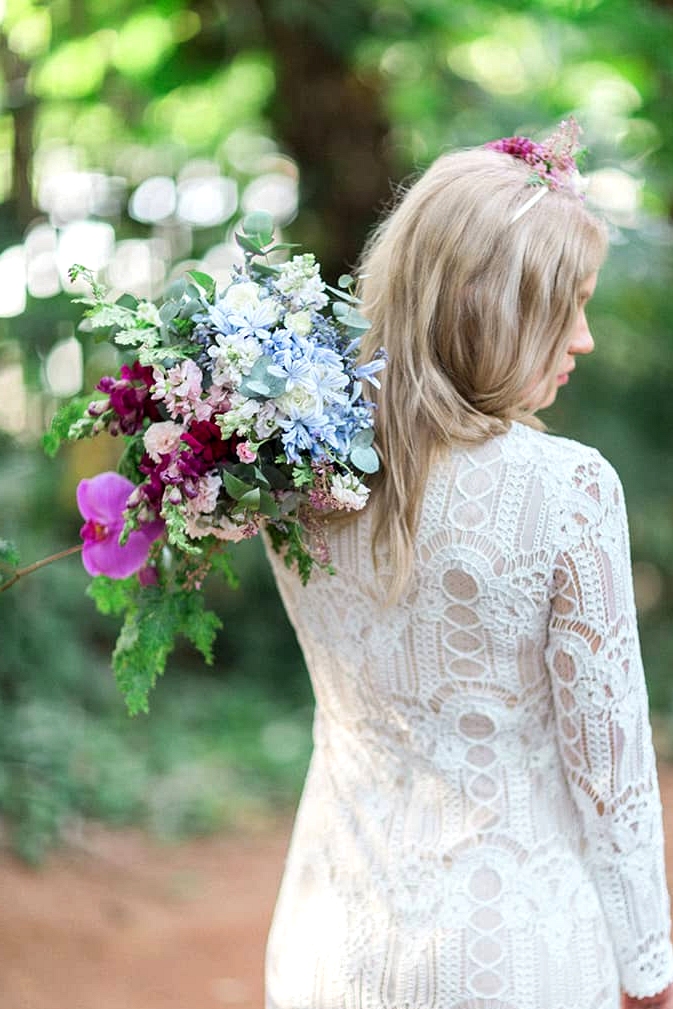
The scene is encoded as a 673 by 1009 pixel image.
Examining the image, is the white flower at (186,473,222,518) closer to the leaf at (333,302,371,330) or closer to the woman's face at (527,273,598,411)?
the leaf at (333,302,371,330)

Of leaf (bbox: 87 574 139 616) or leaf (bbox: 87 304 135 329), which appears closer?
leaf (bbox: 87 304 135 329)

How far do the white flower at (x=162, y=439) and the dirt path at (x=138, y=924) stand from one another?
295 cm

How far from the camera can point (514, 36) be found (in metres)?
7.35

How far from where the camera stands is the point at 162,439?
1.59 m

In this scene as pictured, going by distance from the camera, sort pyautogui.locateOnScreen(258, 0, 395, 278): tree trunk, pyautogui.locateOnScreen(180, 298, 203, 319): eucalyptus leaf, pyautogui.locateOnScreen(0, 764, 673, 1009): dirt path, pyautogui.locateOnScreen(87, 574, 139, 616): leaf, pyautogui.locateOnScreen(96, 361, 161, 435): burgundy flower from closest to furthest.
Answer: pyautogui.locateOnScreen(180, 298, 203, 319): eucalyptus leaf, pyautogui.locateOnScreen(96, 361, 161, 435): burgundy flower, pyautogui.locateOnScreen(87, 574, 139, 616): leaf, pyautogui.locateOnScreen(0, 764, 673, 1009): dirt path, pyautogui.locateOnScreen(258, 0, 395, 278): tree trunk

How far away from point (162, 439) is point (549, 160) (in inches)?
28.4

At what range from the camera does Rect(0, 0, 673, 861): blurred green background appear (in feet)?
18.3

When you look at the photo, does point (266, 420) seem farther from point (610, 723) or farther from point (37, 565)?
point (610, 723)

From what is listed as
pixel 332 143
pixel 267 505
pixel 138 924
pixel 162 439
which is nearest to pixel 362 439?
pixel 267 505

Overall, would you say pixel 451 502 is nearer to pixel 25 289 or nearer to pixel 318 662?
pixel 318 662

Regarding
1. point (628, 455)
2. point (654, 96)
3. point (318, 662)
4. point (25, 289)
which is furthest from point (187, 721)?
point (318, 662)

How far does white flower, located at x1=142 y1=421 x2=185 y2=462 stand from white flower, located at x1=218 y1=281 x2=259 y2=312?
0.58ft

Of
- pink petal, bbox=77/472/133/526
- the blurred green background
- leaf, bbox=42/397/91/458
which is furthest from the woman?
the blurred green background

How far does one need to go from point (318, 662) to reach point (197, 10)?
17.9ft
